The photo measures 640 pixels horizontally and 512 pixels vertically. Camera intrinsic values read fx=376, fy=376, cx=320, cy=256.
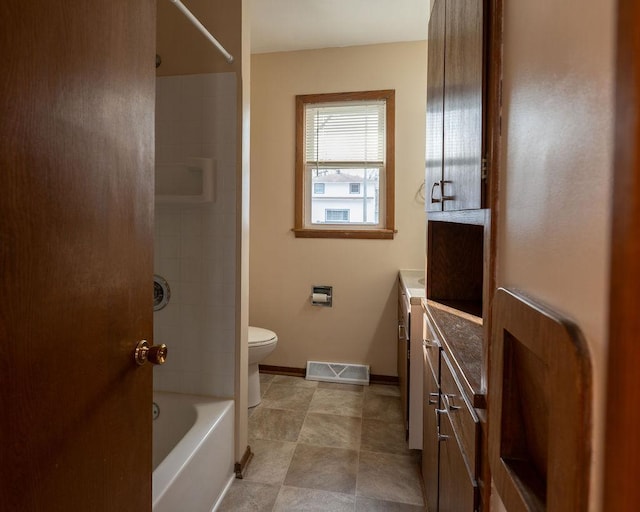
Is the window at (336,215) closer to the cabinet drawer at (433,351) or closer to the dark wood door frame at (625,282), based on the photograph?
the cabinet drawer at (433,351)

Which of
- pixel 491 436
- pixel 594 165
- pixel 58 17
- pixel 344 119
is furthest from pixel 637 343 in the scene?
pixel 344 119

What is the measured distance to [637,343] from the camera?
0.35 meters

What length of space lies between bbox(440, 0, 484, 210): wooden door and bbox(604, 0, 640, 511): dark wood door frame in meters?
0.52

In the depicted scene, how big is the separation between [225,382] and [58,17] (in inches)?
63.4

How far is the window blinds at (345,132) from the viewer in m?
2.99

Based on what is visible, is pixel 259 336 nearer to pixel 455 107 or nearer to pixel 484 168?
pixel 455 107

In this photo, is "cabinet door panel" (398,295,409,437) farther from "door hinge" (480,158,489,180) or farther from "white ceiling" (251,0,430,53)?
"white ceiling" (251,0,430,53)

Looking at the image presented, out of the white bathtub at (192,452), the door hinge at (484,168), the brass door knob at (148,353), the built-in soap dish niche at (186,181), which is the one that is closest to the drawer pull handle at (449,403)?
the door hinge at (484,168)

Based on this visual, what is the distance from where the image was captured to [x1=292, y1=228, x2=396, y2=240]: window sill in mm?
2949

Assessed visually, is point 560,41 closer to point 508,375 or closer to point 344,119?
point 508,375

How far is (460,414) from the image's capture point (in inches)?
37.9

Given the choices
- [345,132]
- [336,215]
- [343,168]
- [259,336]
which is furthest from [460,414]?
[345,132]

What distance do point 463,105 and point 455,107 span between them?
117 millimetres

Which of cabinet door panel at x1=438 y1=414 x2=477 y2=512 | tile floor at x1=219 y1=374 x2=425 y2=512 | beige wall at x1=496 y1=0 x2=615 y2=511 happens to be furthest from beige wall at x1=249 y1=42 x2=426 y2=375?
beige wall at x1=496 y1=0 x2=615 y2=511
